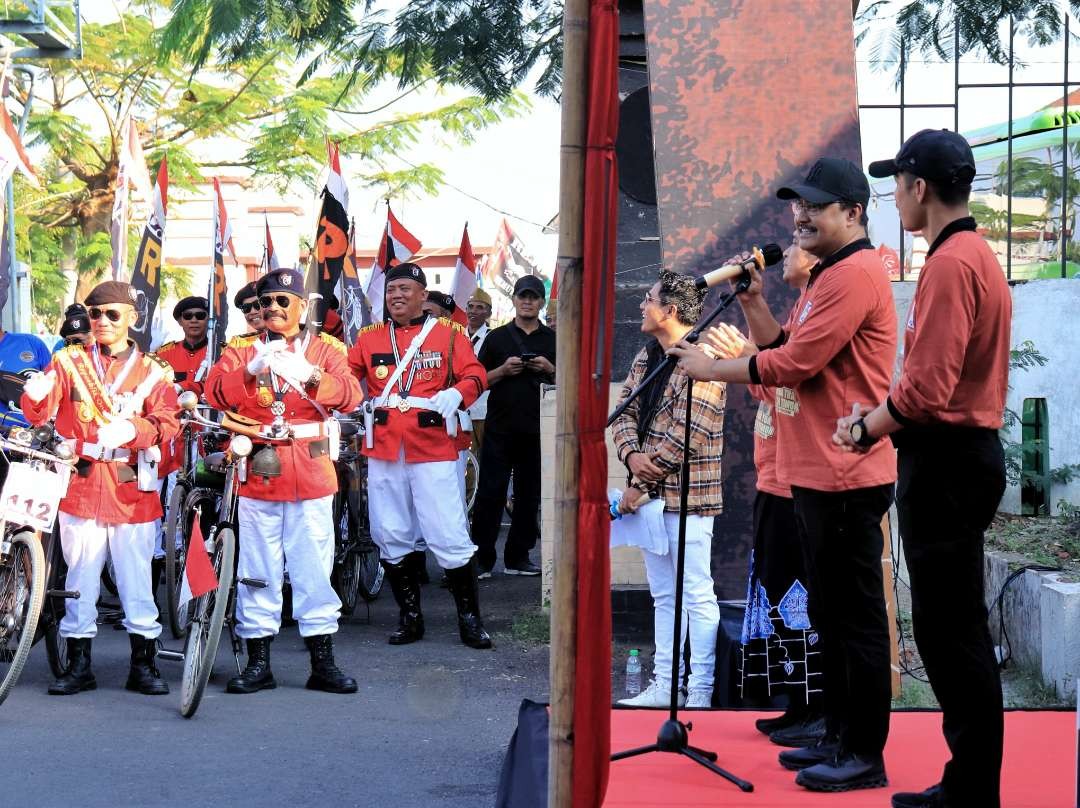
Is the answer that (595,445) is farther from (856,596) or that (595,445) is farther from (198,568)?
(198,568)

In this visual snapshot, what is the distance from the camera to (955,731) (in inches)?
163

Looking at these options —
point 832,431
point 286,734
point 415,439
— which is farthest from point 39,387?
point 832,431

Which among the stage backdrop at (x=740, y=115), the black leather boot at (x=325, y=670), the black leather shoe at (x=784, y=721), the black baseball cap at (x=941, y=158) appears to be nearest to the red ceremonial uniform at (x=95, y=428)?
the black leather boot at (x=325, y=670)

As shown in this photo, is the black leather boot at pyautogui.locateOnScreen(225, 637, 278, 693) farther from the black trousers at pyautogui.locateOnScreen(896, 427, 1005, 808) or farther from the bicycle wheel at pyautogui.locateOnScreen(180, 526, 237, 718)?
the black trousers at pyautogui.locateOnScreen(896, 427, 1005, 808)

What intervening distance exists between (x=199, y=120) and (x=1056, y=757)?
65.8 feet

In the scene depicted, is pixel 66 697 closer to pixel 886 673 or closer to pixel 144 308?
pixel 144 308

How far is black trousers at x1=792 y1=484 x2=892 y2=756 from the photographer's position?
181 inches

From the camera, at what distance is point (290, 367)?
7.30 m

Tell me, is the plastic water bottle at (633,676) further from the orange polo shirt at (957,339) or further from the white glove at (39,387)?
the orange polo shirt at (957,339)

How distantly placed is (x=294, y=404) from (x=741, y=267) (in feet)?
11.4

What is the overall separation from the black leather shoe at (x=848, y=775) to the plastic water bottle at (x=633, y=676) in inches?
114

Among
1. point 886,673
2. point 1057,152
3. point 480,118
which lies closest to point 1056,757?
point 886,673

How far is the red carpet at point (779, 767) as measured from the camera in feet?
15.0

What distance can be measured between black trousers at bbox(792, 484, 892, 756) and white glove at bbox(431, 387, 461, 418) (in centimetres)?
424
